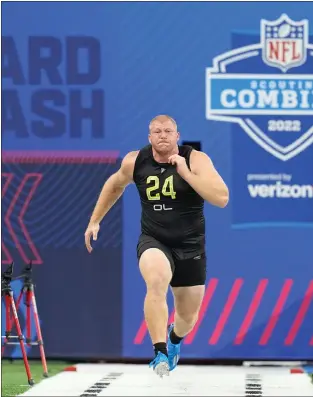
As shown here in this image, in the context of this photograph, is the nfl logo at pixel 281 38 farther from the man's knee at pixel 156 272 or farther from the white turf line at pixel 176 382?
the man's knee at pixel 156 272

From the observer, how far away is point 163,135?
26.5ft

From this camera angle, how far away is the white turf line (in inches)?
379

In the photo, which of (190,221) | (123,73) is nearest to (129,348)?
(123,73)

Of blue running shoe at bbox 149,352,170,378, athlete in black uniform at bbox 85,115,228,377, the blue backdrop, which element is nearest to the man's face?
athlete in black uniform at bbox 85,115,228,377

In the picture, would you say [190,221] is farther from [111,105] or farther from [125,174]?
[111,105]

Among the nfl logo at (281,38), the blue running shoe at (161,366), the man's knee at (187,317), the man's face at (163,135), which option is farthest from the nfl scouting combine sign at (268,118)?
the blue running shoe at (161,366)

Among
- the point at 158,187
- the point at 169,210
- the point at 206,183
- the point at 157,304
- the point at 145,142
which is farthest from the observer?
the point at 145,142

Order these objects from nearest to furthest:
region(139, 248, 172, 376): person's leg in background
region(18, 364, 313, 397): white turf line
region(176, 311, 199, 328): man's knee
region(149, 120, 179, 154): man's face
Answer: region(139, 248, 172, 376): person's leg in background, region(149, 120, 179, 154): man's face, region(176, 311, 199, 328): man's knee, region(18, 364, 313, 397): white turf line

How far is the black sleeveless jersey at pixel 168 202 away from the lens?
8.23 meters

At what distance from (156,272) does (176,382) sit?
2912 millimetres

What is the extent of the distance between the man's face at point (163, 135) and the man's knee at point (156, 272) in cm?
80

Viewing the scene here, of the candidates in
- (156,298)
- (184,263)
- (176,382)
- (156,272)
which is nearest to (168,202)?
(184,263)

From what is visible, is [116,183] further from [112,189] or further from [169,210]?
[169,210]

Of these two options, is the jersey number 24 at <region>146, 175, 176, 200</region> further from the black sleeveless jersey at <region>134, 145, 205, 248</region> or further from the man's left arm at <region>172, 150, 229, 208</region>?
the man's left arm at <region>172, 150, 229, 208</region>
